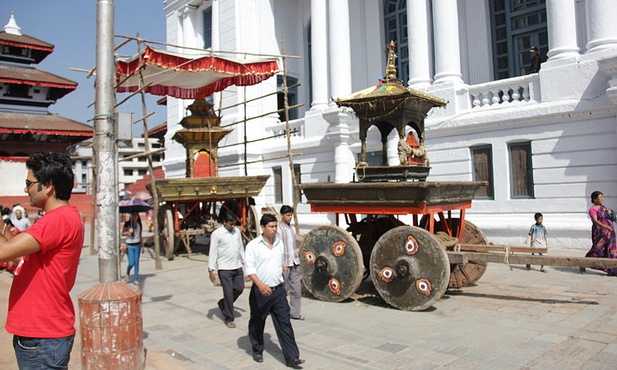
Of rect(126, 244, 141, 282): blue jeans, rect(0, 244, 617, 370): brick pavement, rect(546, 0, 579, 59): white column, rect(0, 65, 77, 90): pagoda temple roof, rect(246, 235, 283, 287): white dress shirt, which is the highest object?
rect(0, 65, 77, 90): pagoda temple roof

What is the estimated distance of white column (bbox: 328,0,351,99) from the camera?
17.6 meters

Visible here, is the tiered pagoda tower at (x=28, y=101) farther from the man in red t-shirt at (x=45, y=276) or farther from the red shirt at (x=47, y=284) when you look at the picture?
the red shirt at (x=47, y=284)

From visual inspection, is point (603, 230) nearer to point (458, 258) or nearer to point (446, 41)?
point (458, 258)

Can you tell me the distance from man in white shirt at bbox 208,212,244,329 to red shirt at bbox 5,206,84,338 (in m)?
3.76

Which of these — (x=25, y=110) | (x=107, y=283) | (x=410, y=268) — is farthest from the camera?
(x=25, y=110)

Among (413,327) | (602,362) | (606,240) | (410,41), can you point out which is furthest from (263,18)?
(602,362)

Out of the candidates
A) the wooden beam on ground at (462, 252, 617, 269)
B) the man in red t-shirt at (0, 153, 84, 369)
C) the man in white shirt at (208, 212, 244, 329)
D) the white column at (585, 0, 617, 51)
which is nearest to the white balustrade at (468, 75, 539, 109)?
the white column at (585, 0, 617, 51)

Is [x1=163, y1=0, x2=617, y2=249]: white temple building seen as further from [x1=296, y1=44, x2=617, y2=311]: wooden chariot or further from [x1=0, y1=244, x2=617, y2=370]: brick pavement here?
[x1=0, y1=244, x2=617, y2=370]: brick pavement

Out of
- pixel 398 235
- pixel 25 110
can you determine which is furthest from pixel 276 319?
pixel 25 110

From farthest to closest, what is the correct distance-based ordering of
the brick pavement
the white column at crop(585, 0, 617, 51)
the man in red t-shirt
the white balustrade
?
1. the white balustrade
2. the white column at crop(585, 0, 617, 51)
3. the brick pavement
4. the man in red t-shirt

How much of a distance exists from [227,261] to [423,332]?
8.76 ft

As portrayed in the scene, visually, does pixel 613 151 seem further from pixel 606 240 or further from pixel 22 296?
pixel 22 296

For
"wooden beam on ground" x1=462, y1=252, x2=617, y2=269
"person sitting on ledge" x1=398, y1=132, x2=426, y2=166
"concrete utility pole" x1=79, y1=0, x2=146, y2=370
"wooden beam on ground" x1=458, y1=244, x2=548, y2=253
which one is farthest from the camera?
"person sitting on ledge" x1=398, y1=132, x2=426, y2=166

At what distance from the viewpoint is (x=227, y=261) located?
6805mm
